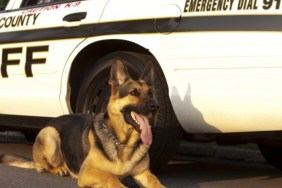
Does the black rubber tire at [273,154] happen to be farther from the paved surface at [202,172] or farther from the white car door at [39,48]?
the white car door at [39,48]

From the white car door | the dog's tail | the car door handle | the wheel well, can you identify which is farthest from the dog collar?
the dog's tail

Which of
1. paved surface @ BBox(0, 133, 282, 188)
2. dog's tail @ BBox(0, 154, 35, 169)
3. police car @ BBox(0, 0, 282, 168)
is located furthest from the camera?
dog's tail @ BBox(0, 154, 35, 169)

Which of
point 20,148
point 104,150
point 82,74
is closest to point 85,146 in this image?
point 104,150

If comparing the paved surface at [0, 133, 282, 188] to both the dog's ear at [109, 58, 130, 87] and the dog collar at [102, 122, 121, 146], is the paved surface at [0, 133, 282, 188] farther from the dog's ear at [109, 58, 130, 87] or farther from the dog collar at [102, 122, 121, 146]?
the dog's ear at [109, 58, 130, 87]

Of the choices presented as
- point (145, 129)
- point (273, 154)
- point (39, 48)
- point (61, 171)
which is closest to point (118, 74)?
point (145, 129)

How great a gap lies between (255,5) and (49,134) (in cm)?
204

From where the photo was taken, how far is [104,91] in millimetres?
5824

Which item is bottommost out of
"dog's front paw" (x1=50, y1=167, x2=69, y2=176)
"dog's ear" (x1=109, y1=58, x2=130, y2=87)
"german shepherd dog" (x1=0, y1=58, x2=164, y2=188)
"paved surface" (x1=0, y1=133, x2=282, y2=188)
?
"paved surface" (x1=0, y1=133, x2=282, y2=188)

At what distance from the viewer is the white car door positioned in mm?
5875

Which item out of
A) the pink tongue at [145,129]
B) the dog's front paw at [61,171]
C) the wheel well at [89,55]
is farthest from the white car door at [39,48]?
the pink tongue at [145,129]

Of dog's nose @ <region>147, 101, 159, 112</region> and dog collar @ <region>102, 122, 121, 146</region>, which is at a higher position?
dog's nose @ <region>147, 101, 159, 112</region>

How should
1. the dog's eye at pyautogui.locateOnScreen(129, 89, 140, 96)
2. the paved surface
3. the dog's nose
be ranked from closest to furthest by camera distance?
1. the dog's nose
2. the dog's eye at pyautogui.locateOnScreen(129, 89, 140, 96)
3. the paved surface

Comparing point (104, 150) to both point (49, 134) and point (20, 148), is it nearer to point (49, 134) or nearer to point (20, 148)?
point (49, 134)

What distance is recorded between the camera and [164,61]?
17.1 ft
